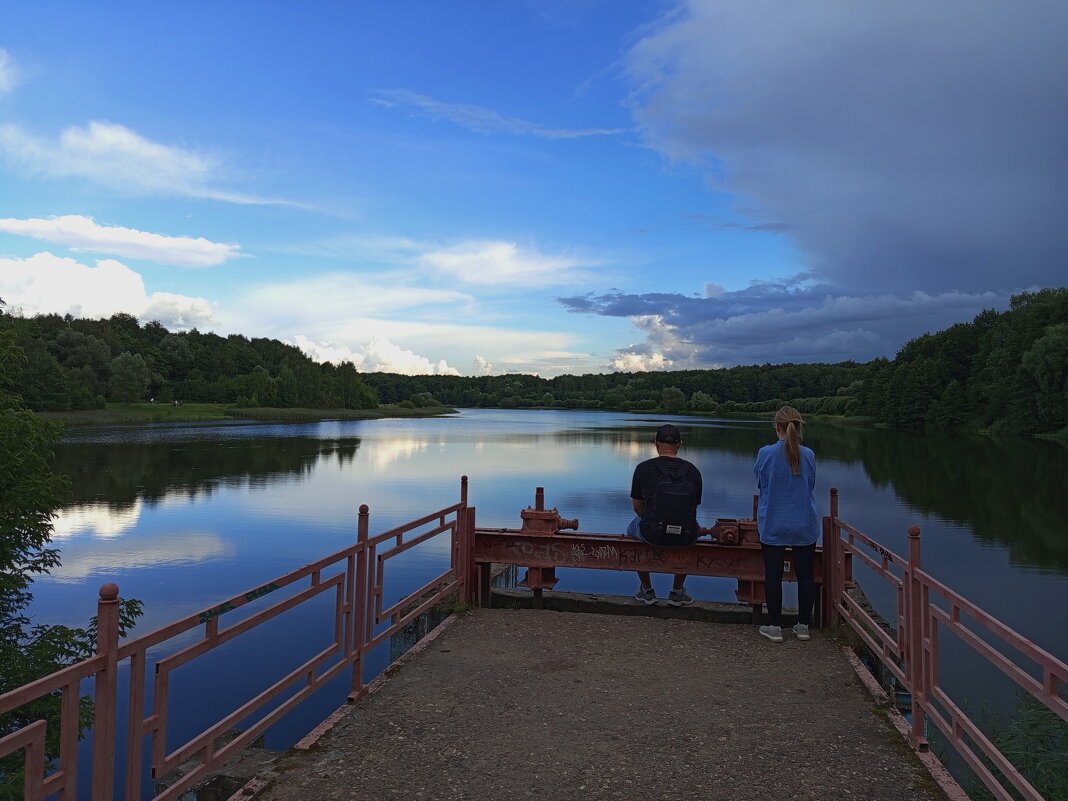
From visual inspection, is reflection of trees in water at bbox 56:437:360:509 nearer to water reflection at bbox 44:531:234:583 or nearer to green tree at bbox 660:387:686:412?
water reflection at bbox 44:531:234:583

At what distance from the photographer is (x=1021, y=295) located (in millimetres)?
74812

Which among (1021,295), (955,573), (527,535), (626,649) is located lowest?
(955,573)

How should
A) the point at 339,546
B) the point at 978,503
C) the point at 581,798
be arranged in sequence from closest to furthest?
the point at 581,798, the point at 339,546, the point at 978,503

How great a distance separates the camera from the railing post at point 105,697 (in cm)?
261

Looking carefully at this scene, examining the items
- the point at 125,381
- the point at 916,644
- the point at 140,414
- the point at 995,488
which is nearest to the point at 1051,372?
the point at 995,488

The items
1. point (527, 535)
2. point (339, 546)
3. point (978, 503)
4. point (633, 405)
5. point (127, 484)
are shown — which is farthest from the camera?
point (633, 405)

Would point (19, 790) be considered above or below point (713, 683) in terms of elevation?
below

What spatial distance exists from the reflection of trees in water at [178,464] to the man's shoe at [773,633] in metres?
20.6

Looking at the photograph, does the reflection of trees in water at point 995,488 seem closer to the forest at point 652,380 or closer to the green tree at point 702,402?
the forest at point 652,380

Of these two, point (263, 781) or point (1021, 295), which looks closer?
point (263, 781)

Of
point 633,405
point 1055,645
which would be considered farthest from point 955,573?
point 633,405

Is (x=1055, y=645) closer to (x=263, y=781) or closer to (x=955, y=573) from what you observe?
(x=955, y=573)

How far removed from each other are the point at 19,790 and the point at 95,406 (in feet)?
269

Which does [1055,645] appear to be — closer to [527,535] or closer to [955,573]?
[955,573]
